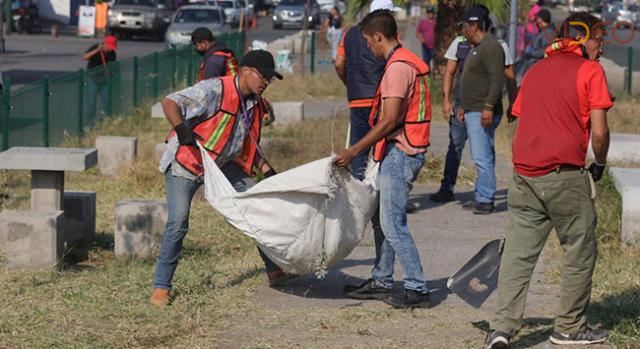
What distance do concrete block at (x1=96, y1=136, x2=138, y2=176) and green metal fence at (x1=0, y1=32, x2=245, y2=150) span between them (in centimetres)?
79

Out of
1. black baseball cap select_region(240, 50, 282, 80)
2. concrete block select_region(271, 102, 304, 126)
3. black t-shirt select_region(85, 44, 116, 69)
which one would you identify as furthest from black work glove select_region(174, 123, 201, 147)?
black t-shirt select_region(85, 44, 116, 69)

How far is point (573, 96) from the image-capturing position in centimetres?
632

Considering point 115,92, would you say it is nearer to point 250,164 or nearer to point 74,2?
point 250,164

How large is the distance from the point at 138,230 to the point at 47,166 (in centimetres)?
80

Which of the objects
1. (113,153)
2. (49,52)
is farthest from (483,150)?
(49,52)

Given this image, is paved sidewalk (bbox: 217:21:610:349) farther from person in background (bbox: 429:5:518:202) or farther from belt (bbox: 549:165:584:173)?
person in background (bbox: 429:5:518:202)

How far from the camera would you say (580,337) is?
6.64 m

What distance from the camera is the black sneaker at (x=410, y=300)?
294 inches

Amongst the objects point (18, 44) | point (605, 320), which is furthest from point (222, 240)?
point (18, 44)

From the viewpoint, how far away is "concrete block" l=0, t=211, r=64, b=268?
8523 millimetres

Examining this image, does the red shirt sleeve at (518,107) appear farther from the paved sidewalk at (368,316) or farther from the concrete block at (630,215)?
the concrete block at (630,215)

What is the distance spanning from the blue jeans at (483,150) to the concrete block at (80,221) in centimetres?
331

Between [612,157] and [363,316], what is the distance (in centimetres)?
718

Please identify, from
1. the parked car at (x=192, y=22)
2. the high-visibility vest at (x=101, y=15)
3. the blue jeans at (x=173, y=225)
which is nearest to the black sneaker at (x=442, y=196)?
the blue jeans at (x=173, y=225)
